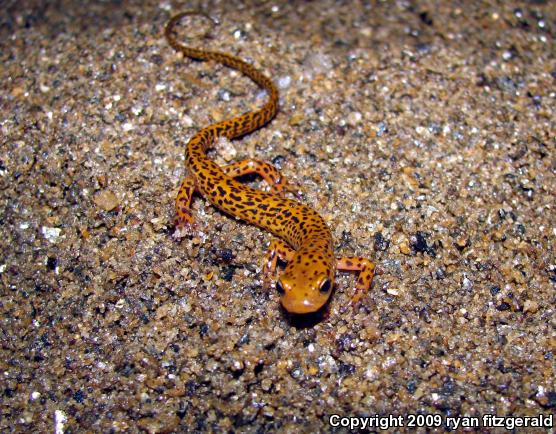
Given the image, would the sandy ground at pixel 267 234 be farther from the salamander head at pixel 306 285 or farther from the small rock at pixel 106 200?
the salamander head at pixel 306 285

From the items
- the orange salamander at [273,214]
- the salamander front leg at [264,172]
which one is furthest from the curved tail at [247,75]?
the salamander front leg at [264,172]

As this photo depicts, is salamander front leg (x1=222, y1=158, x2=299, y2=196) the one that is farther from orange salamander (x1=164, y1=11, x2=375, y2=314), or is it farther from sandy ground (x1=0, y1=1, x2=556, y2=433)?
sandy ground (x1=0, y1=1, x2=556, y2=433)

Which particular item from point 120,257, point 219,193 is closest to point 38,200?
point 120,257

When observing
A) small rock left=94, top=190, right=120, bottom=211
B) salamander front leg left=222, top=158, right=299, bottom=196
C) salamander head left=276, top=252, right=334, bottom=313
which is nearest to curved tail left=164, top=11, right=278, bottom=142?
salamander front leg left=222, top=158, right=299, bottom=196

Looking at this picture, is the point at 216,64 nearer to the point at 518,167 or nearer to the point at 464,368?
the point at 518,167

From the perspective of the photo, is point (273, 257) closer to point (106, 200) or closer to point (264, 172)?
point (264, 172)

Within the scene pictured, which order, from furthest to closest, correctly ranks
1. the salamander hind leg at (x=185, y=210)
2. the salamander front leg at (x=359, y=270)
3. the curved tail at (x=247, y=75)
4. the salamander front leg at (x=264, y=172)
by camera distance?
the curved tail at (x=247, y=75), the salamander front leg at (x=264, y=172), the salamander hind leg at (x=185, y=210), the salamander front leg at (x=359, y=270)
